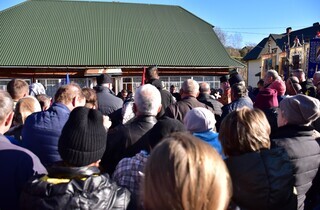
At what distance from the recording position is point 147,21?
25109 millimetres

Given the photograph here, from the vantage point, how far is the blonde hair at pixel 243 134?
2.22 metres

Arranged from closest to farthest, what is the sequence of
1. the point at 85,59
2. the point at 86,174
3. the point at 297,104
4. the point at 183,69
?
1. the point at 86,174
2. the point at 297,104
3. the point at 85,59
4. the point at 183,69

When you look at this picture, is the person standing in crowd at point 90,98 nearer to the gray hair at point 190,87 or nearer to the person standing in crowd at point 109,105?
the person standing in crowd at point 109,105

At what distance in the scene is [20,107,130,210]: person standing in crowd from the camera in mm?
1751

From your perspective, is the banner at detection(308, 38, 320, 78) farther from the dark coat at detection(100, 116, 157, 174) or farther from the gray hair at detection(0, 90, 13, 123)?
the gray hair at detection(0, 90, 13, 123)

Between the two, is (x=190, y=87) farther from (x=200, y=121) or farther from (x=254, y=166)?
(x=254, y=166)

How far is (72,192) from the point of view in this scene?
5.78 feet

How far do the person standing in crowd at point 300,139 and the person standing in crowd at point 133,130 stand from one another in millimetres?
1157

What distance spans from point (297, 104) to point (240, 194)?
3.84 ft

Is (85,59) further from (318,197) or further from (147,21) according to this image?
(318,197)

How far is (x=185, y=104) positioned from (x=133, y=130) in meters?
1.97

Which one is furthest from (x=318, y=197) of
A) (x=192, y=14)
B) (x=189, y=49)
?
(x=192, y=14)

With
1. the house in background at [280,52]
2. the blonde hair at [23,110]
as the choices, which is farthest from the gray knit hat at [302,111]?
the house in background at [280,52]

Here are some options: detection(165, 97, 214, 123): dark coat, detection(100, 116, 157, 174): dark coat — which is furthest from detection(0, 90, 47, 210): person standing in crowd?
detection(165, 97, 214, 123): dark coat
